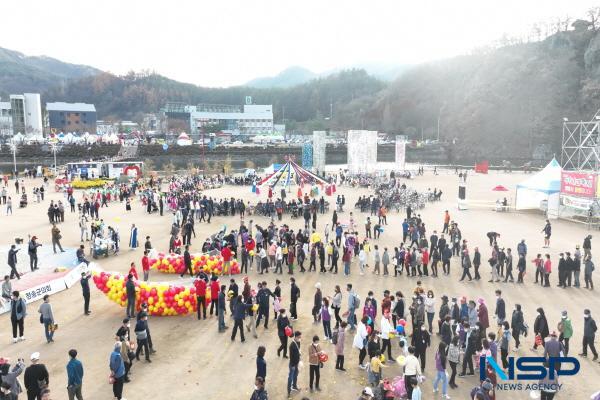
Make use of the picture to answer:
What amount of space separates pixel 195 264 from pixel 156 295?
3420 mm

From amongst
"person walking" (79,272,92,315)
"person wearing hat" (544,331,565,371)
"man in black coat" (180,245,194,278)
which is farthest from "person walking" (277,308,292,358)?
"man in black coat" (180,245,194,278)

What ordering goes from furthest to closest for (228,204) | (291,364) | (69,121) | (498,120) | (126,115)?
(126,115) → (69,121) → (498,120) → (228,204) → (291,364)

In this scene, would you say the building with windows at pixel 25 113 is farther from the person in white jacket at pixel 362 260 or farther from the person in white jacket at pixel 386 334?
the person in white jacket at pixel 386 334

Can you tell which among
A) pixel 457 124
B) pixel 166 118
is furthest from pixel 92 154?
pixel 457 124

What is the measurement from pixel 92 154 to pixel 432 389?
73006 millimetres

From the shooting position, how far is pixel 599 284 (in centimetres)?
1431

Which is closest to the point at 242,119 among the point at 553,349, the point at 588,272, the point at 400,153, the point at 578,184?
the point at 400,153

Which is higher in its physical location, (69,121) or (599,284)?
(69,121)

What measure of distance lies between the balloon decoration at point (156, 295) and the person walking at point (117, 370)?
3918mm

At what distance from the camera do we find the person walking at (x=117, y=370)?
7645 millimetres

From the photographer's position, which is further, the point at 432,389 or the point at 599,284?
the point at 599,284

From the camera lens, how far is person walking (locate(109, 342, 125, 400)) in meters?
7.64

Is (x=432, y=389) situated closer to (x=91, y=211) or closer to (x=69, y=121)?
(x=91, y=211)

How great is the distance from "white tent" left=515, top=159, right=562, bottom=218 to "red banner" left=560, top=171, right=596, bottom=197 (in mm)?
552
